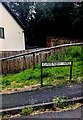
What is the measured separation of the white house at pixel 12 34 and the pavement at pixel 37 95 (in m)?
2.71

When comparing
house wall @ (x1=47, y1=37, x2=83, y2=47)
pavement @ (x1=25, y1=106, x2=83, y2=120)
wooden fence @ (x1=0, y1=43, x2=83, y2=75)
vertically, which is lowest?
pavement @ (x1=25, y1=106, x2=83, y2=120)

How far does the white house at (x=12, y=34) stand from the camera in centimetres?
958

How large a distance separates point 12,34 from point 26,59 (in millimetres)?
1388

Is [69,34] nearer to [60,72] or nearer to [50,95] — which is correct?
[60,72]

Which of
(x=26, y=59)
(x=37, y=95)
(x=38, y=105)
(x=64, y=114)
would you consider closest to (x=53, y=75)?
(x=26, y=59)

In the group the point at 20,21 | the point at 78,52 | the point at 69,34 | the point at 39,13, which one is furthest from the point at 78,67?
the point at 20,21

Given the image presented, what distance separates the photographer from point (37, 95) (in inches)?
254

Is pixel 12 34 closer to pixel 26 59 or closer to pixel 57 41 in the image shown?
pixel 26 59

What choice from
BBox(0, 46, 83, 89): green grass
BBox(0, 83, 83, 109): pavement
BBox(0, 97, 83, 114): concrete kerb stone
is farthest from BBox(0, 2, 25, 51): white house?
BBox(0, 97, 83, 114): concrete kerb stone

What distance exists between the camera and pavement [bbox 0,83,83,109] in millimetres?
6016

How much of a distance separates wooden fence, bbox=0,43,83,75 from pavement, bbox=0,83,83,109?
A: 1.90 metres

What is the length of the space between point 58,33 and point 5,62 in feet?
6.24

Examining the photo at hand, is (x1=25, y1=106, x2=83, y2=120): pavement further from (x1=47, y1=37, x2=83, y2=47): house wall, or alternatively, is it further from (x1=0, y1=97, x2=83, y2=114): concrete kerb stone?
(x1=47, y1=37, x2=83, y2=47): house wall

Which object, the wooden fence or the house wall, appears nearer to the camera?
the wooden fence
